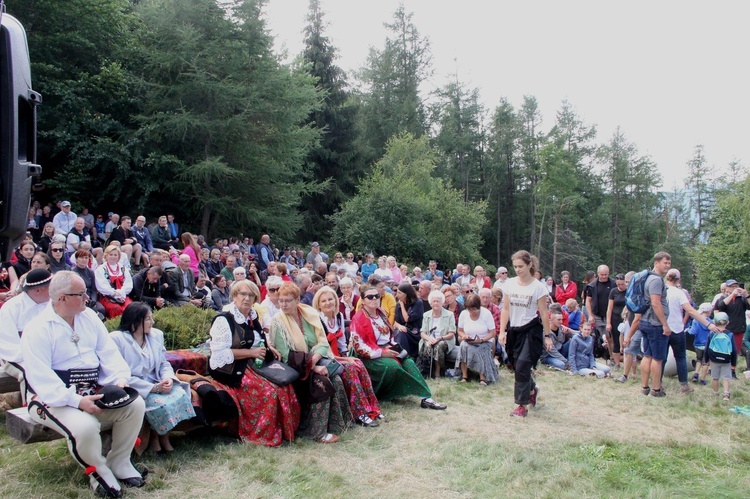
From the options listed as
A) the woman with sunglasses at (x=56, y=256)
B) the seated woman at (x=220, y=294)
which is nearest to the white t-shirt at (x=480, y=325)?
the seated woman at (x=220, y=294)

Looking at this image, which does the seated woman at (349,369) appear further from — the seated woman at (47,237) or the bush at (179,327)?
the seated woman at (47,237)

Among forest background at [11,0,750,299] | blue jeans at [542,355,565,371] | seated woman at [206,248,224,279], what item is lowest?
blue jeans at [542,355,565,371]

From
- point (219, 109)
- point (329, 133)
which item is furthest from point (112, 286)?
point (329, 133)

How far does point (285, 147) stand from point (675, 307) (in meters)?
14.5

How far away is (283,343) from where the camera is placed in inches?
210

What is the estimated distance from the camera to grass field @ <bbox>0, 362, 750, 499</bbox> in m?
3.89

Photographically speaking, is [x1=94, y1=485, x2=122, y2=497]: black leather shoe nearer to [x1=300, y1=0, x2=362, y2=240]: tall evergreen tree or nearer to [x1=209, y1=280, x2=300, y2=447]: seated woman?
[x1=209, y1=280, x2=300, y2=447]: seated woman

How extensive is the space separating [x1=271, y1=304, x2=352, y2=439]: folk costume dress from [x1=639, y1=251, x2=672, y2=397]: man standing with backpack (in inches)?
159

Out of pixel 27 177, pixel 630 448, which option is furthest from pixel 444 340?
pixel 27 177

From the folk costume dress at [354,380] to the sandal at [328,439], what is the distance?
498 mm

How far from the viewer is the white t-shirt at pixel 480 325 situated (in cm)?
786

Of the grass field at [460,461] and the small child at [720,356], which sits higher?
the small child at [720,356]

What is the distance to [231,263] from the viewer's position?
10148mm

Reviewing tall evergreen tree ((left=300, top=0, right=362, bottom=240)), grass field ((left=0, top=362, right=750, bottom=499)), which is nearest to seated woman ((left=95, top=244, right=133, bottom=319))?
grass field ((left=0, top=362, right=750, bottom=499))
